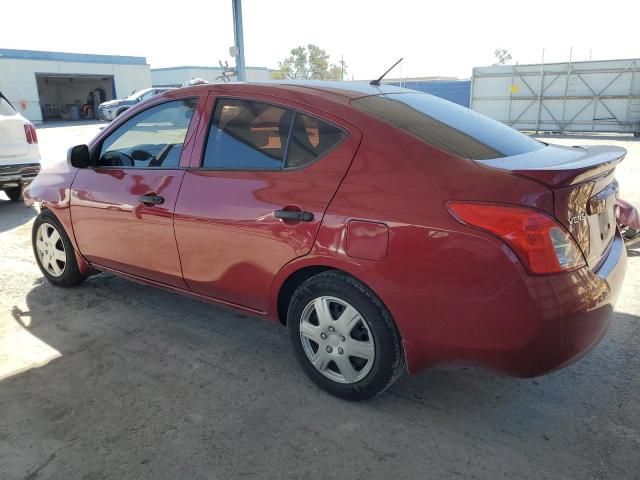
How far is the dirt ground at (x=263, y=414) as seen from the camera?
2363 millimetres

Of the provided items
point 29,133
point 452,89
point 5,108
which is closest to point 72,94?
point 452,89

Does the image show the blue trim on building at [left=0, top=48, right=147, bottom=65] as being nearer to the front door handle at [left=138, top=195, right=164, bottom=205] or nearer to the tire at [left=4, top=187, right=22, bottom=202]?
the tire at [left=4, top=187, right=22, bottom=202]

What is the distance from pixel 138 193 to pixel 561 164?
2.57 meters

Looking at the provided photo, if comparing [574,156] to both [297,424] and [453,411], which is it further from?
[297,424]

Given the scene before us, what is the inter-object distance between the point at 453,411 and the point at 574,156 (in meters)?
1.51

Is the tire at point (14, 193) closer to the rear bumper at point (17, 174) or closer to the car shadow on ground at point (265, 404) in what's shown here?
the rear bumper at point (17, 174)

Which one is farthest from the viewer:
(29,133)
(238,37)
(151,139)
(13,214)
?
(238,37)

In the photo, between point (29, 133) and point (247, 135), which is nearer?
point (247, 135)

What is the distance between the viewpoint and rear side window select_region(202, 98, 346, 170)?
2.79m

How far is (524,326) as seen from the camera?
7.18 ft

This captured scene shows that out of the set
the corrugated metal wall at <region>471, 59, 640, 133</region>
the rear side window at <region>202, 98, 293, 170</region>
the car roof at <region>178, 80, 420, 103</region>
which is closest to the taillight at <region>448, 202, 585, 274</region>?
the car roof at <region>178, 80, 420, 103</region>

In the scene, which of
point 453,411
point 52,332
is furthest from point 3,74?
point 453,411

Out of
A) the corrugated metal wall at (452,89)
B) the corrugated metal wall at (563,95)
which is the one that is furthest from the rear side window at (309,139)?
the corrugated metal wall at (452,89)

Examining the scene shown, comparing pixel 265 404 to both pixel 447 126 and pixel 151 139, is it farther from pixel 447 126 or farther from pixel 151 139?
pixel 151 139
